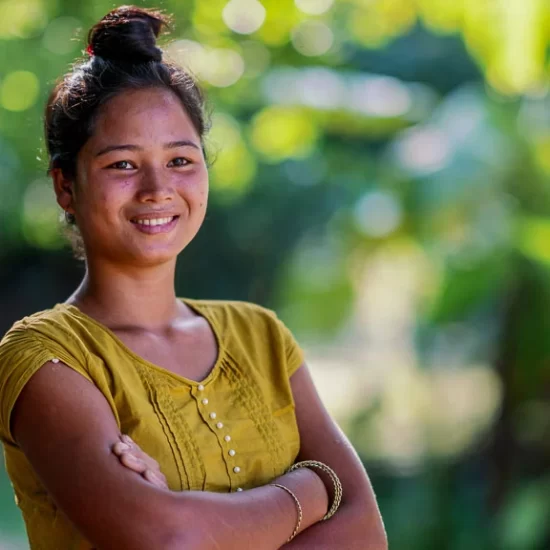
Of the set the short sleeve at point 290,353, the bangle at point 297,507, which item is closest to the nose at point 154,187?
the short sleeve at point 290,353

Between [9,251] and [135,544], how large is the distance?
16.4 feet

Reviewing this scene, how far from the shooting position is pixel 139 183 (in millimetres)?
1759

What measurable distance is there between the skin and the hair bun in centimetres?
8

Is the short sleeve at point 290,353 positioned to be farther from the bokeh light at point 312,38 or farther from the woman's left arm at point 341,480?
the bokeh light at point 312,38

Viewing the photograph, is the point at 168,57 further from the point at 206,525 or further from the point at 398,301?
the point at 398,301

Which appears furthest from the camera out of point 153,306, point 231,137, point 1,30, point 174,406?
A: point 231,137

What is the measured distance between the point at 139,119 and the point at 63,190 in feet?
0.66

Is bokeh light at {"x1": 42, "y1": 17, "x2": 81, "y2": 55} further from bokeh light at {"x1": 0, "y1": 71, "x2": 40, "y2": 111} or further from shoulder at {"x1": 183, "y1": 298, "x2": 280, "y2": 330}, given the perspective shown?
shoulder at {"x1": 183, "y1": 298, "x2": 280, "y2": 330}

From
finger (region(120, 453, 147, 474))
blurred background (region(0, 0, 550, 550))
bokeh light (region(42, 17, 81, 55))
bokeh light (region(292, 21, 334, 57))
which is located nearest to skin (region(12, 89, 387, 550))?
Answer: finger (region(120, 453, 147, 474))

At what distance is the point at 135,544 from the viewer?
59.6 inches

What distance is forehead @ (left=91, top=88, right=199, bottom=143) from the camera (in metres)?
1.78

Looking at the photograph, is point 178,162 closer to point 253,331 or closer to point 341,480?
point 253,331

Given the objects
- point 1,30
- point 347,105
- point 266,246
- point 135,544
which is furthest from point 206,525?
point 266,246

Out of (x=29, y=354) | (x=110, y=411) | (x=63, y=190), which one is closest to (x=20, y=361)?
(x=29, y=354)
